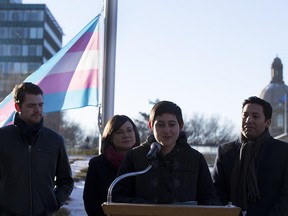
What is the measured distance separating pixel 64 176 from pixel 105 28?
2.27 metres

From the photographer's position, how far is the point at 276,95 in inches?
4304

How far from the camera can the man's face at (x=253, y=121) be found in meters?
4.97

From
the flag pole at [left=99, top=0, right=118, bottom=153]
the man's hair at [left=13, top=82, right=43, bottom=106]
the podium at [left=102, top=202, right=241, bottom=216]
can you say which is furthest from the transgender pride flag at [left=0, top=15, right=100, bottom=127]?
the podium at [left=102, top=202, right=241, bottom=216]

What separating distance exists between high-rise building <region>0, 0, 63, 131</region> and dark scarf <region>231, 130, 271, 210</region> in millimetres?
80648

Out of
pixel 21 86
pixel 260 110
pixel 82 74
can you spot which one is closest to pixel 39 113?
pixel 21 86

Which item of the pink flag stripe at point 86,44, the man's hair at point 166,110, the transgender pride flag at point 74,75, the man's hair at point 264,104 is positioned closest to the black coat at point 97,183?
the man's hair at point 166,110

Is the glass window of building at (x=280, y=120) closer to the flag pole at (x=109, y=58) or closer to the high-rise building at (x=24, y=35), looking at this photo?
the high-rise building at (x=24, y=35)

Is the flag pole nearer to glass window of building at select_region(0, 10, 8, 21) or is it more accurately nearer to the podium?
the podium

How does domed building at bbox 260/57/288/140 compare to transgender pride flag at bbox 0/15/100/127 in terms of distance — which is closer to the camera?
transgender pride flag at bbox 0/15/100/127

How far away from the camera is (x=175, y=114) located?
4.19m

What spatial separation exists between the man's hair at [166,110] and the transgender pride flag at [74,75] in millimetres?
2763

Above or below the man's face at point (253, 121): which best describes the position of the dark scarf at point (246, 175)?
below

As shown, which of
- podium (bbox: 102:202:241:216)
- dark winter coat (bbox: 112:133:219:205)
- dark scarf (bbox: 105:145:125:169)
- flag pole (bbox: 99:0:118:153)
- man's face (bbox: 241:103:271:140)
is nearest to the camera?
podium (bbox: 102:202:241:216)

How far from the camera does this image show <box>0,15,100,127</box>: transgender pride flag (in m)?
6.98
